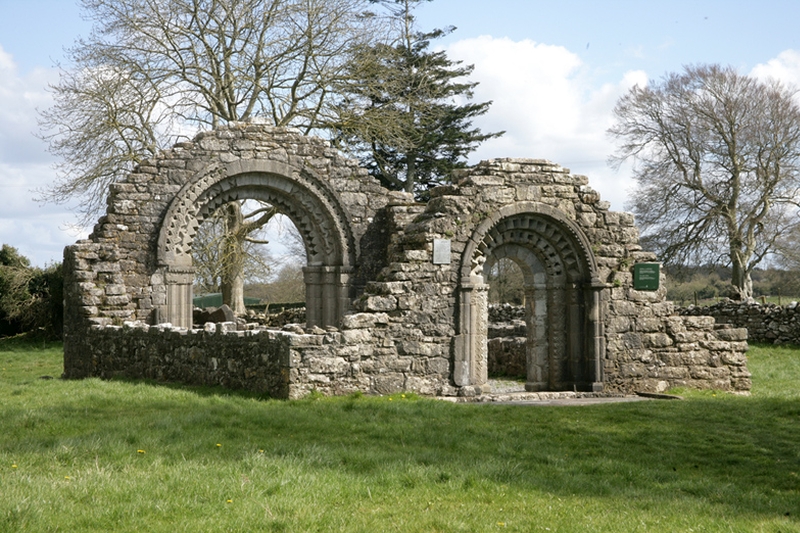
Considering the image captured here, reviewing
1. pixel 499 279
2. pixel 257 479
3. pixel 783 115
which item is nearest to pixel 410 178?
pixel 499 279

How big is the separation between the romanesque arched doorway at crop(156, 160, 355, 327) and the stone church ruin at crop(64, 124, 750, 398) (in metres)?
0.03

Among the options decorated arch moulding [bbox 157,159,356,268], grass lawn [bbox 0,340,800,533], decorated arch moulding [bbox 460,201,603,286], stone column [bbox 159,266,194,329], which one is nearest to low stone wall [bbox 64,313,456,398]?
Result: grass lawn [bbox 0,340,800,533]

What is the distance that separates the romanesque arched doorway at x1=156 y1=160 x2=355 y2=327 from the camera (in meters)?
15.7

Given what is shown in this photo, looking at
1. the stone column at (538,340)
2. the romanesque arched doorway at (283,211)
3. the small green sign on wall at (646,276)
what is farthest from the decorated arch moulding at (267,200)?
the small green sign on wall at (646,276)

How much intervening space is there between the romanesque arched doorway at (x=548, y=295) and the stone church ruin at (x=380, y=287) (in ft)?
0.07

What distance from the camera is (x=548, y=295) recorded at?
1462 cm

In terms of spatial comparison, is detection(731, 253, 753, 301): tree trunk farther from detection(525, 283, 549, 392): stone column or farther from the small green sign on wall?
detection(525, 283, 549, 392): stone column

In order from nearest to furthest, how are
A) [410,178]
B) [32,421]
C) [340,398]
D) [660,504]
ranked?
1. [660,504]
2. [32,421]
3. [340,398]
4. [410,178]

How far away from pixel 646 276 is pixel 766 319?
1068cm

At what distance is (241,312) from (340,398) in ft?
44.1

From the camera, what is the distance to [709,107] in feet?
101

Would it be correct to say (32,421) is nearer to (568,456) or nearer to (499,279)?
(568,456)

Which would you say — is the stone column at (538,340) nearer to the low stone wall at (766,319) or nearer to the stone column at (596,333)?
the stone column at (596,333)

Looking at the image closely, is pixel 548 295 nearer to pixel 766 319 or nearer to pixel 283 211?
pixel 283 211
